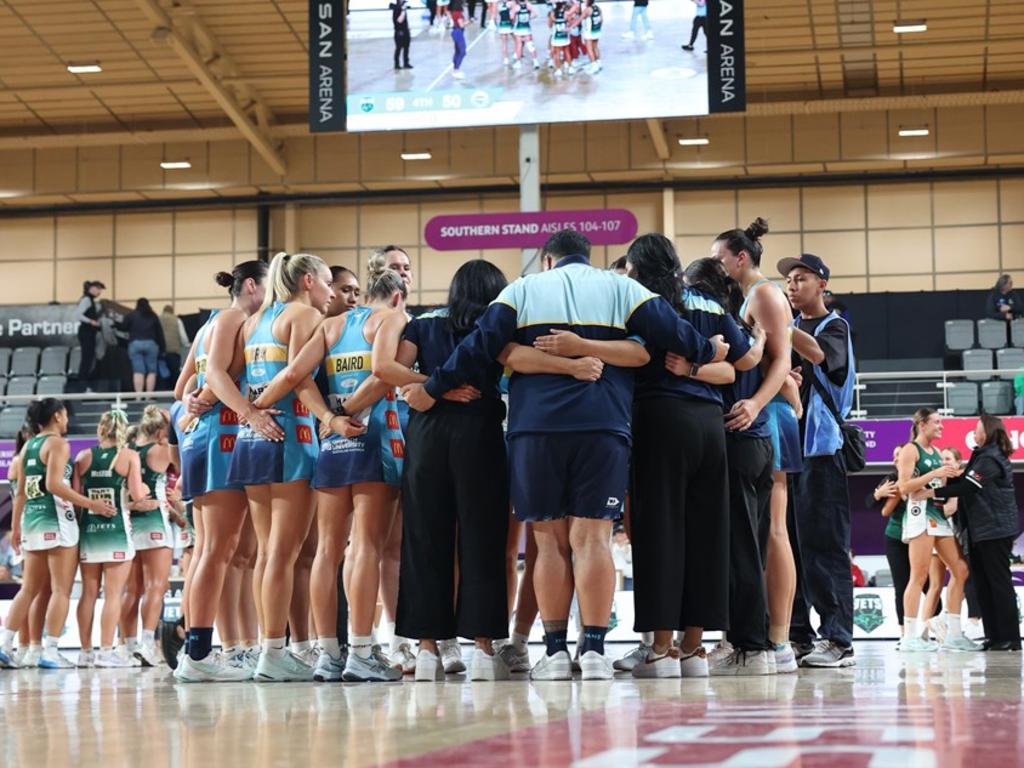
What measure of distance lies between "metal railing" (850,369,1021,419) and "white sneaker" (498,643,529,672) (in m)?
12.9

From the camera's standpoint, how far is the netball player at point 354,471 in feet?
19.6

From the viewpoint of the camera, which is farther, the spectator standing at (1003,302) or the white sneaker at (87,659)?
the spectator standing at (1003,302)

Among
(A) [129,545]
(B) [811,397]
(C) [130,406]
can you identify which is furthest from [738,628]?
(C) [130,406]

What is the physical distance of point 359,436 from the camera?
20.2 ft

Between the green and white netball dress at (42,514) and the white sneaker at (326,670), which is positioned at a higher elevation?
the green and white netball dress at (42,514)

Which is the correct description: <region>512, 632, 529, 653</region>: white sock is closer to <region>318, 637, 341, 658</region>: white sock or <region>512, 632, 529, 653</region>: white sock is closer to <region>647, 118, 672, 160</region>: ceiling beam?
<region>318, 637, 341, 658</region>: white sock

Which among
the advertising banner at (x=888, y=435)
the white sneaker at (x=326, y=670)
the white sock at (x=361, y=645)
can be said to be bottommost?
the white sneaker at (x=326, y=670)

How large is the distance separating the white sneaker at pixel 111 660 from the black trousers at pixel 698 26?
25.0 ft

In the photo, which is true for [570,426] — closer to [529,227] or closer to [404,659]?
[404,659]

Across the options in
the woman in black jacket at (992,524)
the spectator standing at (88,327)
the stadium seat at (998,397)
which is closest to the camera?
the woman in black jacket at (992,524)

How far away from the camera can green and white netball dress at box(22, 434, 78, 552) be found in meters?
9.74

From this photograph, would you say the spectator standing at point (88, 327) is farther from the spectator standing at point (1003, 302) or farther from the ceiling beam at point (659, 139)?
the spectator standing at point (1003, 302)

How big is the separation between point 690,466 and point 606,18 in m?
8.37

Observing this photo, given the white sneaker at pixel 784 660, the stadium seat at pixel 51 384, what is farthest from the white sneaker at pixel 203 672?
the stadium seat at pixel 51 384
